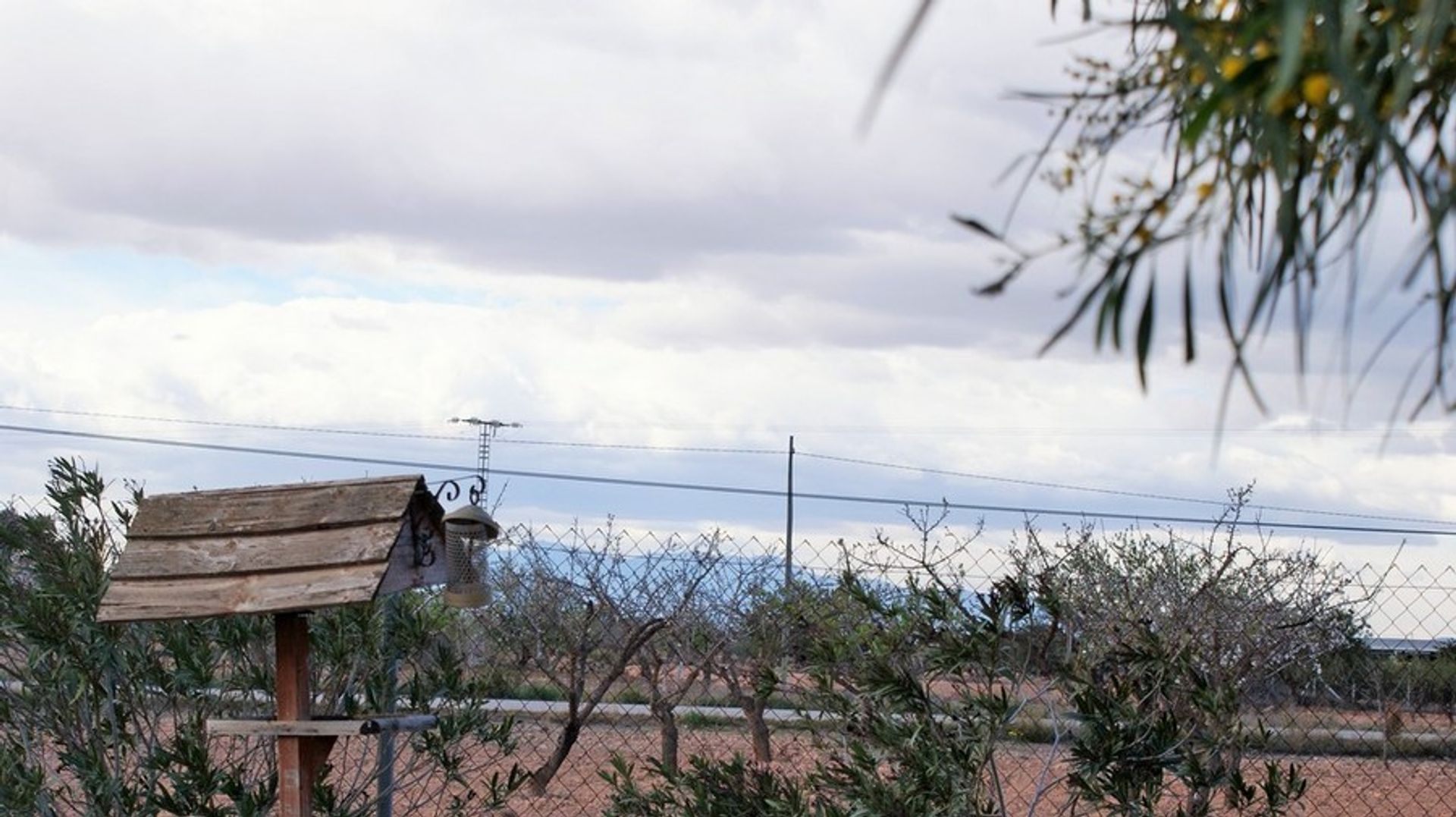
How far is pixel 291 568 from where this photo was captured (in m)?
4.69

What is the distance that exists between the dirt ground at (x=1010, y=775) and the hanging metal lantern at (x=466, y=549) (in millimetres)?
1375

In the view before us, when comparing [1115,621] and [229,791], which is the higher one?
[1115,621]

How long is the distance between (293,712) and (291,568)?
0.41 metres

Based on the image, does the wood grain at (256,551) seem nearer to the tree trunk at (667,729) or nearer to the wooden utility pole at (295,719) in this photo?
the wooden utility pole at (295,719)

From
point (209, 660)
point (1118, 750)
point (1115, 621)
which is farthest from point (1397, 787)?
point (209, 660)

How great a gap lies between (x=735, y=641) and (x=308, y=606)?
3051 mm

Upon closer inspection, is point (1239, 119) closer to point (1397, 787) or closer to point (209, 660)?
point (209, 660)

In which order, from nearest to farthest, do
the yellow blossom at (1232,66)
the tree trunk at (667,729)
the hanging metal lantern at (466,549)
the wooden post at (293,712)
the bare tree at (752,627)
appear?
the yellow blossom at (1232,66), the wooden post at (293,712), the hanging metal lantern at (466,549), the bare tree at (752,627), the tree trunk at (667,729)

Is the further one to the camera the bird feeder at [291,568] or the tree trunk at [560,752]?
the tree trunk at [560,752]

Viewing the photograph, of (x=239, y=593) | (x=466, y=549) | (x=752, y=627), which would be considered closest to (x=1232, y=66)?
(x=239, y=593)

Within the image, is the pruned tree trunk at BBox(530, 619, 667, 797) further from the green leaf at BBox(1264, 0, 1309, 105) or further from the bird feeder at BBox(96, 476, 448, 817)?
the green leaf at BBox(1264, 0, 1309, 105)

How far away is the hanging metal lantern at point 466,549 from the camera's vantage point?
5.23 m

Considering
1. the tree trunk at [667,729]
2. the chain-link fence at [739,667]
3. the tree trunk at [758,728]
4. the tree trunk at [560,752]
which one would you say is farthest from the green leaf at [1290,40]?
the tree trunk at [667,729]

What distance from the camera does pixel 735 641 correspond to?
24.1ft
